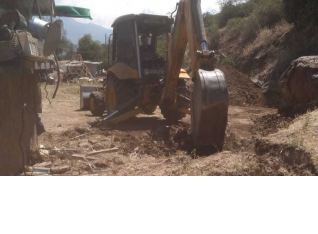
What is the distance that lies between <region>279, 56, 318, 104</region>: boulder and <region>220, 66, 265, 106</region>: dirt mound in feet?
15.1

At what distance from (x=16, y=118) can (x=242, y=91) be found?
12.1m

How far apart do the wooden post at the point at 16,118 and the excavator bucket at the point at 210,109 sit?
2.64m

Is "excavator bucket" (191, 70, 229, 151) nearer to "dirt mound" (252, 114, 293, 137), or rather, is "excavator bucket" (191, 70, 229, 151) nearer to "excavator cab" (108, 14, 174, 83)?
"dirt mound" (252, 114, 293, 137)

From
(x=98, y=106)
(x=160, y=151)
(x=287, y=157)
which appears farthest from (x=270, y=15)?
(x=287, y=157)

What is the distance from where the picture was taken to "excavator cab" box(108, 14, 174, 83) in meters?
9.50

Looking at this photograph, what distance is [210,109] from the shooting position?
20.3ft

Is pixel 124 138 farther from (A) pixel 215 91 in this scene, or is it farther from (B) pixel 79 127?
(A) pixel 215 91

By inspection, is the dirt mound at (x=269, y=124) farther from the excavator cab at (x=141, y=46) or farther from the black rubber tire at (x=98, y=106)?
the black rubber tire at (x=98, y=106)

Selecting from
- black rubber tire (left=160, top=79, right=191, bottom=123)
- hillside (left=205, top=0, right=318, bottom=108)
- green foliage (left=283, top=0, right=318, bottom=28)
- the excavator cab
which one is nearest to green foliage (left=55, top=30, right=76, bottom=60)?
the excavator cab

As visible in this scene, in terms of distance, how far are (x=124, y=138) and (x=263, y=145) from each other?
10.2ft

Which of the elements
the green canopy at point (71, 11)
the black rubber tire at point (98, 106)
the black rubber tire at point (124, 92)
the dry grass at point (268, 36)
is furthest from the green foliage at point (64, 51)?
the dry grass at point (268, 36)

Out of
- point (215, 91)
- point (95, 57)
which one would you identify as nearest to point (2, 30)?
point (215, 91)

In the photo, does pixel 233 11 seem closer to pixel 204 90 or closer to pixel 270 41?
pixel 270 41
